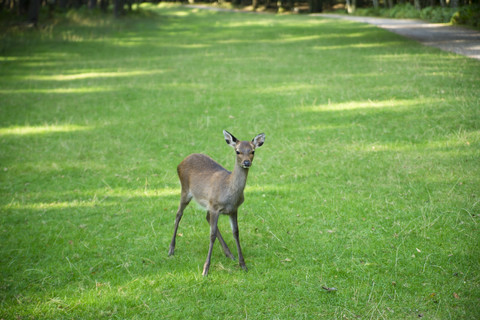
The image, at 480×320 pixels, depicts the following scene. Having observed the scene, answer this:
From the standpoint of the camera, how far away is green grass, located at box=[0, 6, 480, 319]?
4.94 m

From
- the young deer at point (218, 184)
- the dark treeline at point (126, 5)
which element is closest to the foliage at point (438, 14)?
the dark treeline at point (126, 5)

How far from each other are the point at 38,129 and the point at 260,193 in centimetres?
728

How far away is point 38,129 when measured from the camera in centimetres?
1175

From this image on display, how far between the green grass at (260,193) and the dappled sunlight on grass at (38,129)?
3.4 inches

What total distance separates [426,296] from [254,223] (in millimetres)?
2719

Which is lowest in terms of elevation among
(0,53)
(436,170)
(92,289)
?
(92,289)

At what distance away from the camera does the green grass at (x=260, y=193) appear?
4.94 m

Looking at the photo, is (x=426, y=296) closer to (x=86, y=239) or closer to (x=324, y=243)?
(x=324, y=243)

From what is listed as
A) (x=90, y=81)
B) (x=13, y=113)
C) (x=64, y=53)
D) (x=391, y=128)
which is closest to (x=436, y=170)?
(x=391, y=128)

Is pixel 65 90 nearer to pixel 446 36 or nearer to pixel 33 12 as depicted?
pixel 33 12

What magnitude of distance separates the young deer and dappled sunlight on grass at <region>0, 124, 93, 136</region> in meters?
6.84

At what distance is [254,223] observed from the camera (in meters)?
6.67

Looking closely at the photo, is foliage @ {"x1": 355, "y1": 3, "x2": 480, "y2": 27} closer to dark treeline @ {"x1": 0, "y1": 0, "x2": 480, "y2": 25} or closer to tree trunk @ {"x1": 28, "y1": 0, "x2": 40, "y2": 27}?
dark treeline @ {"x1": 0, "y1": 0, "x2": 480, "y2": 25}

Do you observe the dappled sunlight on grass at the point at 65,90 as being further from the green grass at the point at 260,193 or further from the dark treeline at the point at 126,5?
the dark treeline at the point at 126,5
